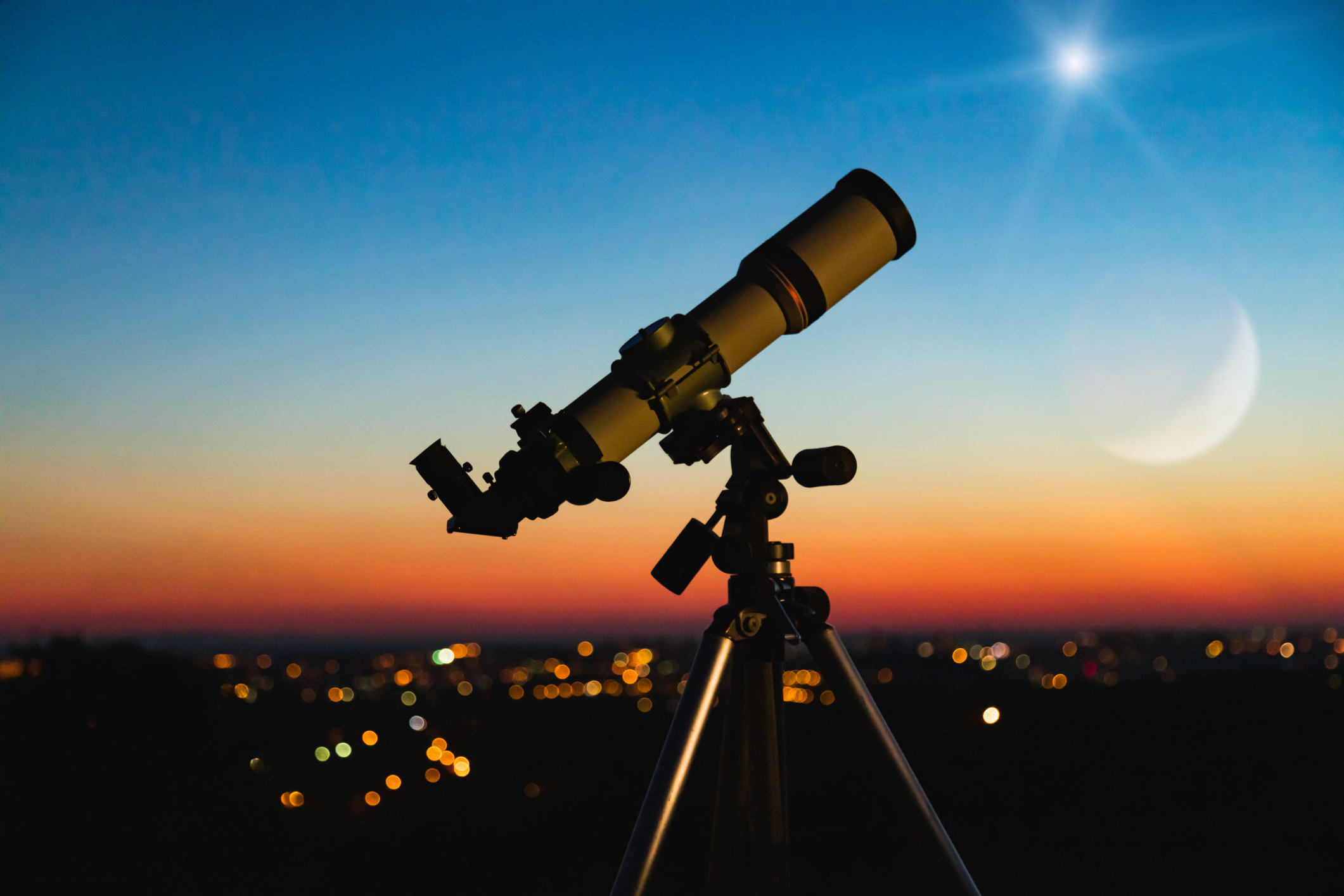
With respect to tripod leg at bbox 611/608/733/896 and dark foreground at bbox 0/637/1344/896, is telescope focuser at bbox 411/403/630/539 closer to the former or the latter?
tripod leg at bbox 611/608/733/896

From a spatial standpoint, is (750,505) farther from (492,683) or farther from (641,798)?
(492,683)

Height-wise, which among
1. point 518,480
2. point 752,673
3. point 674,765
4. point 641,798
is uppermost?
point 641,798

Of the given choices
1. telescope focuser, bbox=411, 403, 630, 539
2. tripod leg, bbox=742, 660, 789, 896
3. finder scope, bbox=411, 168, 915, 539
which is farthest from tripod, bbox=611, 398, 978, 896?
telescope focuser, bbox=411, 403, 630, 539

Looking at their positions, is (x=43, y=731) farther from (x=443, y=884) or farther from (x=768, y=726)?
(x=768, y=726)

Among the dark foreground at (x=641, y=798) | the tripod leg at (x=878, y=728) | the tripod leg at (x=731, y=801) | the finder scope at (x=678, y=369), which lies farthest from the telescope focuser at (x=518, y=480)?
the dark foreground at (x=641, y=798)

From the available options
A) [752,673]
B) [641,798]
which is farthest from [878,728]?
[641,798]

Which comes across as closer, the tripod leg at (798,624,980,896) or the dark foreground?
the tripod leg at (798,624,980,896)

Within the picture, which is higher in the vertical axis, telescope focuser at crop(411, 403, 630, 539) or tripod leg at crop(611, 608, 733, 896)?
telescope focuser at crop(411, 403, 630, 539)
